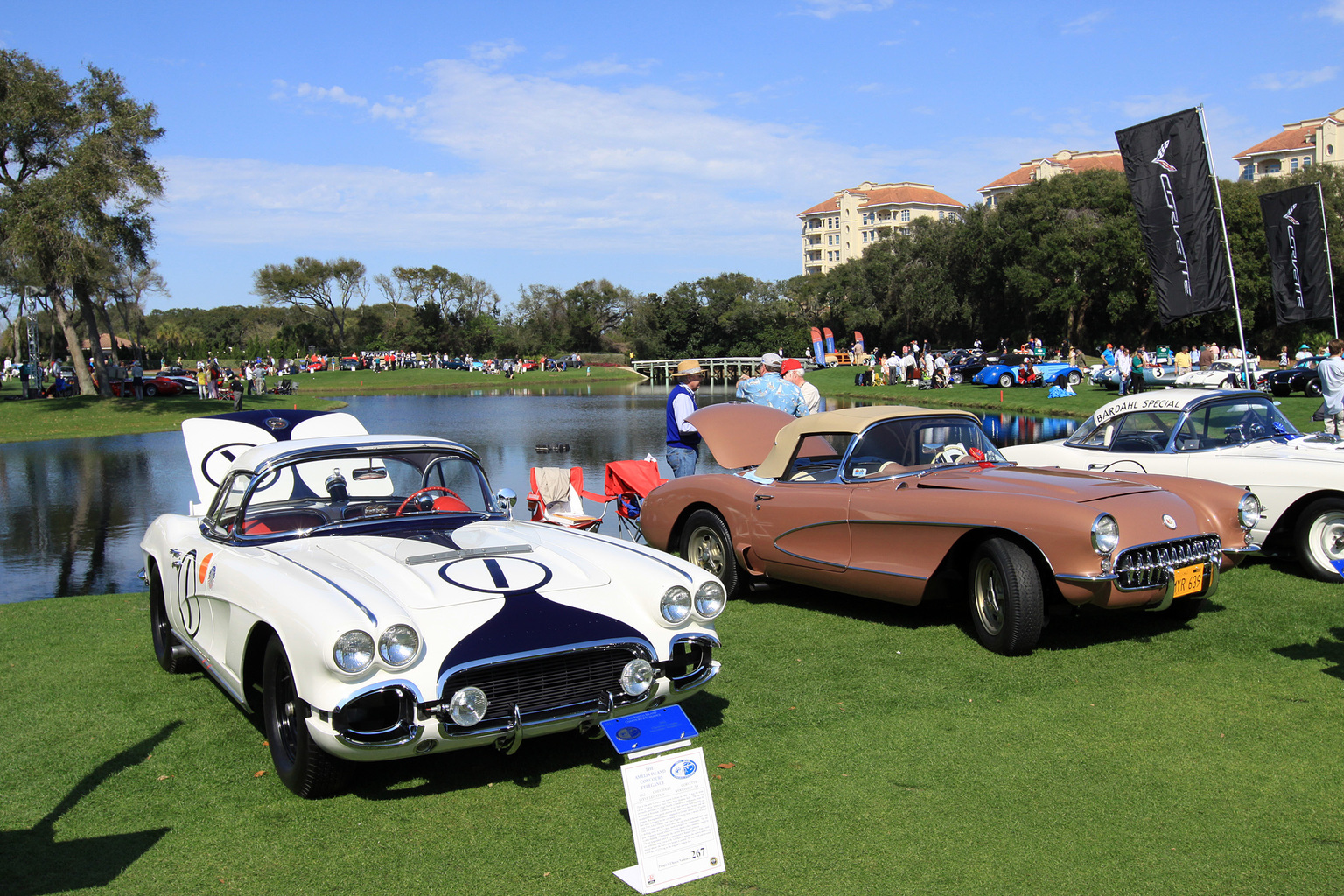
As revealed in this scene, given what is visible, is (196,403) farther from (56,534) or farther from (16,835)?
(16,835)

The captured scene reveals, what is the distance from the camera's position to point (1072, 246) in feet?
194

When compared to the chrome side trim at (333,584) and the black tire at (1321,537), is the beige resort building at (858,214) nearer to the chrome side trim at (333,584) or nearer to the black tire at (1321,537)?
the black tire at (1321,537)

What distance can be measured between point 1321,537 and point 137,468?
21842 millimetres

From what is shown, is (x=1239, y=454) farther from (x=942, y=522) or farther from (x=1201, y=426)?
(x=942, y=522)

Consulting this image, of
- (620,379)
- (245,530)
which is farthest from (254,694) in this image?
(620,379)

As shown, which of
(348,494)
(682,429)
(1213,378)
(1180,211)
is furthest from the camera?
(1213,378)

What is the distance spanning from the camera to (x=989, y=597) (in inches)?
249

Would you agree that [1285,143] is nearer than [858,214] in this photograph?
Yes

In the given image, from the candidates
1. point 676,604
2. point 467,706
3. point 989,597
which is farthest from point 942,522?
point 467,706

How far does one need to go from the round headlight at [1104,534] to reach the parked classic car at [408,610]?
2464 millimetres

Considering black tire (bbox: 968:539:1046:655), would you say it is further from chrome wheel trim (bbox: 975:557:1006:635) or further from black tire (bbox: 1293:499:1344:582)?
black tire (bbox: 1293:499:1344:582)

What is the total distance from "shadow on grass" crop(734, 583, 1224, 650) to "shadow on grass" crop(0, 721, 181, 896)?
5.06 m

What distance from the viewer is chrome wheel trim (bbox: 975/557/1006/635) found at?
6.15 meters

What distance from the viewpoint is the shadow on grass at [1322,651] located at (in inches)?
229
